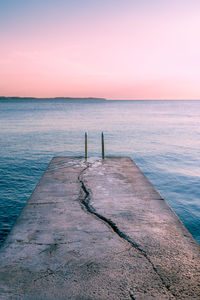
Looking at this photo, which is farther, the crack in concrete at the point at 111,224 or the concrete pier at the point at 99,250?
the crack in concrete at the point at 111,224

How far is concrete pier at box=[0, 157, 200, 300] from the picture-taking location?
3.11 m

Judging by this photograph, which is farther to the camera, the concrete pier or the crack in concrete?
the crack in concrete

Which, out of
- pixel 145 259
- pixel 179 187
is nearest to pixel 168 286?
pixel 145 259

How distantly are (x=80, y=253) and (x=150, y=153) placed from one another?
57.3 feet

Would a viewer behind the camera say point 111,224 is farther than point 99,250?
Yes

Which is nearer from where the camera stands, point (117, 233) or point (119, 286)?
point (119, 286)

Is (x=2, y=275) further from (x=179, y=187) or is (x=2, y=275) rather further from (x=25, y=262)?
(x=179, y=187)

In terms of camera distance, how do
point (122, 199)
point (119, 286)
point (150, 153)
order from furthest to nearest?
point (150, 153)
point (122, 199)
point (119, 286)

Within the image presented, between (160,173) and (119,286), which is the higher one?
(119,286)

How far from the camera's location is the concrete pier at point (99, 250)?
3105 mm

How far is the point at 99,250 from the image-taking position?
3.91 m

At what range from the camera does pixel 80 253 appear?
3822mm

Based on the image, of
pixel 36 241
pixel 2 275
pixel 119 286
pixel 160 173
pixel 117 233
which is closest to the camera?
pixel 119 286

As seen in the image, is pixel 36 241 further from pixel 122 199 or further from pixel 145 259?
pixel 122 199
